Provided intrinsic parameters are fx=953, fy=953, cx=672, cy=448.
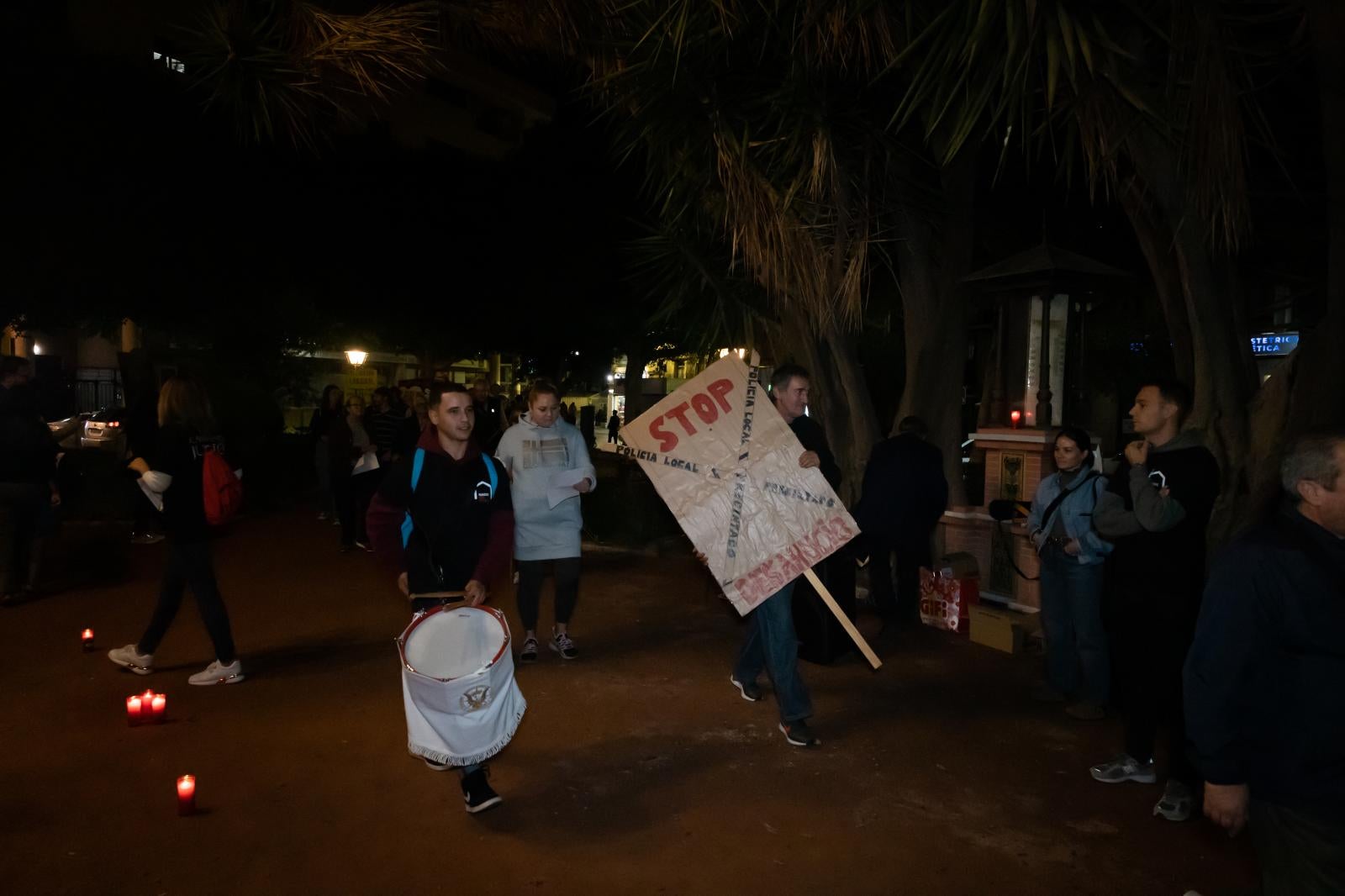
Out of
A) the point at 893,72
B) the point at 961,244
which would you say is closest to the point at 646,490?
the point at 961,244

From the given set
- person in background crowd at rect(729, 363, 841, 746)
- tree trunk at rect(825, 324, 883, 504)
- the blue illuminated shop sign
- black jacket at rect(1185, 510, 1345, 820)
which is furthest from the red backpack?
the blue illuminated shop sign

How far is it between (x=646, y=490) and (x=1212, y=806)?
936 centimetres

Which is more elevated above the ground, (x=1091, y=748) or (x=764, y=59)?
(x=764, y=59)

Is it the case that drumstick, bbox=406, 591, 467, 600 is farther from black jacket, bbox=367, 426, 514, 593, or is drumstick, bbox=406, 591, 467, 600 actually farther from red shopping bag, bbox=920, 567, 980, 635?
red shopping bag, bbox=920, 567, 980, 635

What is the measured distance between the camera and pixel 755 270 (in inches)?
351

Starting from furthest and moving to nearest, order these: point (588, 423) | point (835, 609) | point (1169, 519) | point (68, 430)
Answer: point (588, 423), point (68, 430), point (835, 609), point (1169, 519)

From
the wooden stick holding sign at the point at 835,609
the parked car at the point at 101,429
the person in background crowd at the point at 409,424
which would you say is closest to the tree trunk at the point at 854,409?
the wooden stick holding sign at the point at 835,609

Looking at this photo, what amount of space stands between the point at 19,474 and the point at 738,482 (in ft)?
20.0

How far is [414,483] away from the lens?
4137mm

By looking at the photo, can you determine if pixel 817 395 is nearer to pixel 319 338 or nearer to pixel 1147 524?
pixel 1147 524

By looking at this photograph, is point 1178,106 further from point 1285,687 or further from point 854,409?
point 1285,687

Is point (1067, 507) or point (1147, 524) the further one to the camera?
point (1067, 507)

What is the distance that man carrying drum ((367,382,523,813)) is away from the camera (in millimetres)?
4105

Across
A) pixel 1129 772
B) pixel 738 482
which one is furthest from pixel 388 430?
pixel 1129 772
